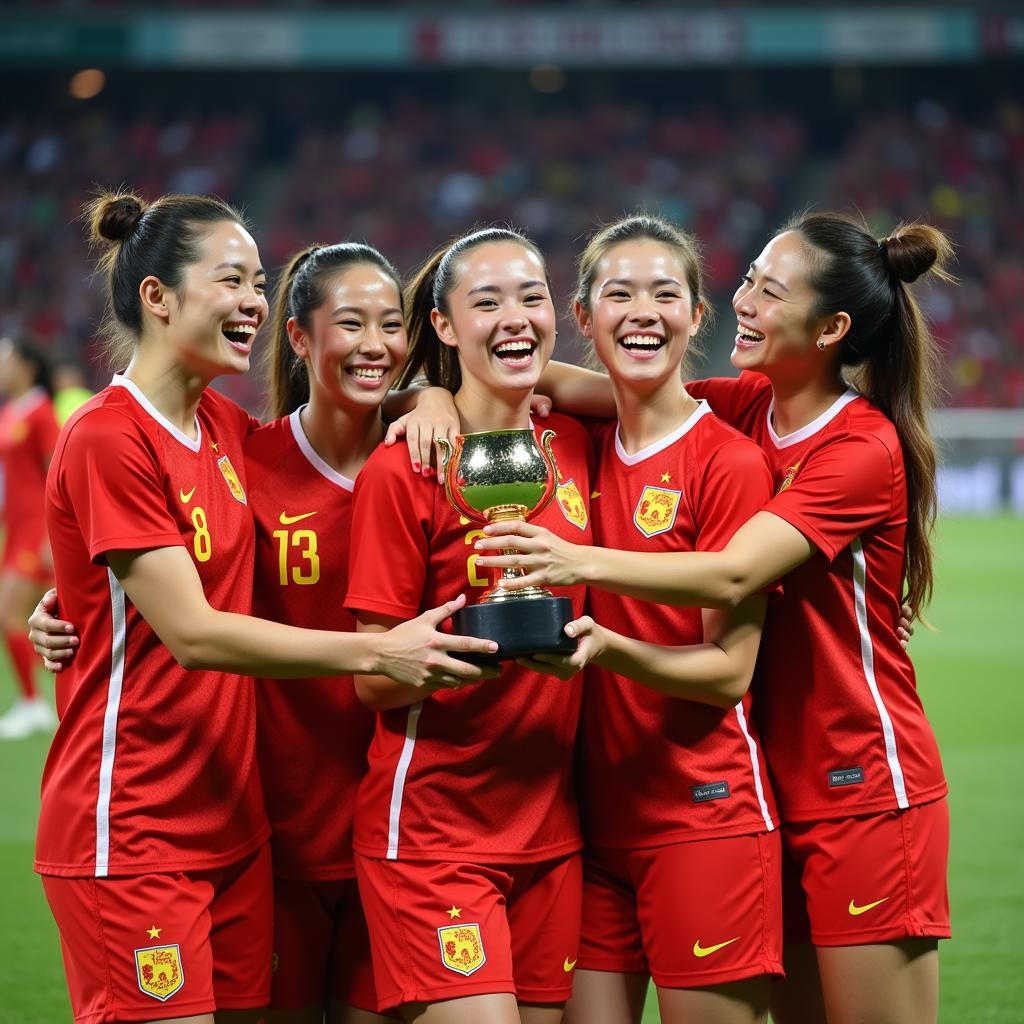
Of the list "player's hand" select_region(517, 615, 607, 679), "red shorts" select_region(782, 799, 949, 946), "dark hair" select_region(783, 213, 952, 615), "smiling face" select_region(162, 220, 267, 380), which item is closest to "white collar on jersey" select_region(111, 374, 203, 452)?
"smiling face" select_region(162, 220, 267, 380)

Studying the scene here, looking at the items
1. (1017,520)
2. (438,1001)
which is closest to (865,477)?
(438,1001)

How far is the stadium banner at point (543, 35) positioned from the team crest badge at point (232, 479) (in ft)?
77.5

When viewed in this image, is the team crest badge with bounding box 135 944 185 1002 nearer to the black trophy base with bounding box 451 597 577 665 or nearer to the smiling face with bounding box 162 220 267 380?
the black trophy base with bounding box 451 597 577 665

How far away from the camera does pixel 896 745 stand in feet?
10.7

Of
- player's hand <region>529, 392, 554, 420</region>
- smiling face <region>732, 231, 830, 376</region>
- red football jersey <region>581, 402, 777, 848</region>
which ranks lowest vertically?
red football jersey <region>581, 402, 777, 848</region>

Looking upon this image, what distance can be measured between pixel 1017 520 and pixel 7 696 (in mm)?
13313

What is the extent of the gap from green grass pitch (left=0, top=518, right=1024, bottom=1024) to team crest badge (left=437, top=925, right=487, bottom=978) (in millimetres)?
2021

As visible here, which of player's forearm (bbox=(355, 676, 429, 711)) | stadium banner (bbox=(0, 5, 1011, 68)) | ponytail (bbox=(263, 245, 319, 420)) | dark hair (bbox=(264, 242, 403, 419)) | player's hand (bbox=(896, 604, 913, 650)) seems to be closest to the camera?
player's forearm (bbox=(355, 676, 429, 711))

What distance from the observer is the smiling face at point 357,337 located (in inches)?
131

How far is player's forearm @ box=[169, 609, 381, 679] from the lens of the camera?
283 centimetres

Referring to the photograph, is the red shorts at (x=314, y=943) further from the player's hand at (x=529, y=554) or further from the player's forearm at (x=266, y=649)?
the player's hand at (x=529, y=554)

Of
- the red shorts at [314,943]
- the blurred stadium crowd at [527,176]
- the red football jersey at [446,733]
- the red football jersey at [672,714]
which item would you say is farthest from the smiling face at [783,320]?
the blurred stadium crowd at [527,176]

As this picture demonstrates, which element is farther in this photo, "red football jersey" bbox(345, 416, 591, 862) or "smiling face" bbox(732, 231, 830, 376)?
"smiling face" bbox(732, 231, 830, 376)

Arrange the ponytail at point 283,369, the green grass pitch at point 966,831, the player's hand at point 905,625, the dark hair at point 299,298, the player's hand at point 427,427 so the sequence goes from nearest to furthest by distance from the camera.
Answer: the player's hand at point 427,427
the dark hair at point 299,298
the player's hand at point 905,625
the ponytail at point 283,369
the green grass pitch at point 966,831
